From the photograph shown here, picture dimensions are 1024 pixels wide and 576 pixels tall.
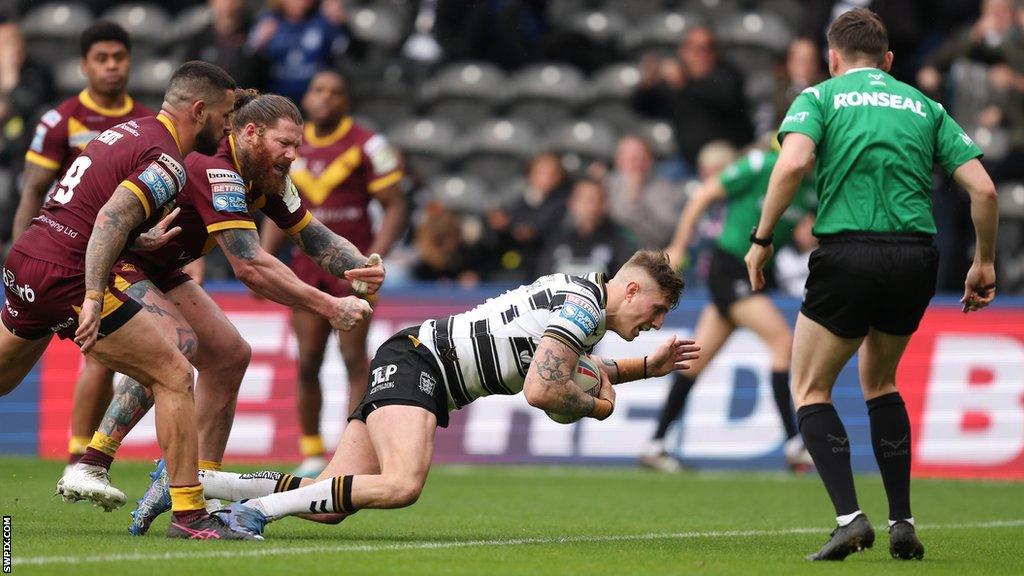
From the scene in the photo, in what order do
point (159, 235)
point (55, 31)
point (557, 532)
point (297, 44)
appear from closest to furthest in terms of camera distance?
point (159, 235)
point (557, 532)
point (297, 44)
point (55, 31)

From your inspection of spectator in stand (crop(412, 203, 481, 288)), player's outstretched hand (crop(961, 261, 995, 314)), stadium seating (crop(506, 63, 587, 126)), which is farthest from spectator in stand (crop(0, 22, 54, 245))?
player's outstretched hand (crop(961, 261, 995, 314))

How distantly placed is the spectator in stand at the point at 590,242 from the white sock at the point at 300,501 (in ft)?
26.2

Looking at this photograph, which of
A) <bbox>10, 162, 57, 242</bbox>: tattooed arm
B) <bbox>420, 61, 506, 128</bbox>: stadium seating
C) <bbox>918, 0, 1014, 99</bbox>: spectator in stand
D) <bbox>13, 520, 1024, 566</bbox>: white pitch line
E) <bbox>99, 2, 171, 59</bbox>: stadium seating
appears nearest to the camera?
<bbox>13, 520, 1024, 566</bbox>: white pitch line

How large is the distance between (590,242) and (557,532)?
7117mm

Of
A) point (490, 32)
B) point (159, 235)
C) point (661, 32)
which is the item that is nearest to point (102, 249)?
point (159, 235)

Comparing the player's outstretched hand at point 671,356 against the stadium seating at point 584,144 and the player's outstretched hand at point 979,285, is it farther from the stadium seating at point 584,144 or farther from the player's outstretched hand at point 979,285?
the stadium seating at point 584,144

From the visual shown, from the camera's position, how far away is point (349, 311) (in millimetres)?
7148

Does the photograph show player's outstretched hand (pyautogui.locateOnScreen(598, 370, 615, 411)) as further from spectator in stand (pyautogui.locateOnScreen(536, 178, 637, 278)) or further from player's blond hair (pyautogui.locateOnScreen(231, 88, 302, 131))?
spectator in stand (pyautogui.locateOnScreen(536, 178, 637, 278))

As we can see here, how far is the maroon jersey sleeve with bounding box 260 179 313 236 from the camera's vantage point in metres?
7.81

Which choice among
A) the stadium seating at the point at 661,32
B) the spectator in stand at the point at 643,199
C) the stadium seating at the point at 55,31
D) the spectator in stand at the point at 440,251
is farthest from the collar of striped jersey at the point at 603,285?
the stadium seating at the point at 55,31

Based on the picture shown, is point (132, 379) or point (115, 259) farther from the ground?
point (115, 259)

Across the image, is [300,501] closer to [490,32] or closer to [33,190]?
[33,190]

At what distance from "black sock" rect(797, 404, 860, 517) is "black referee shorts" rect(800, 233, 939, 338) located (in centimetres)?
41

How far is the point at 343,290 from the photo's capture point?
11.5 m
